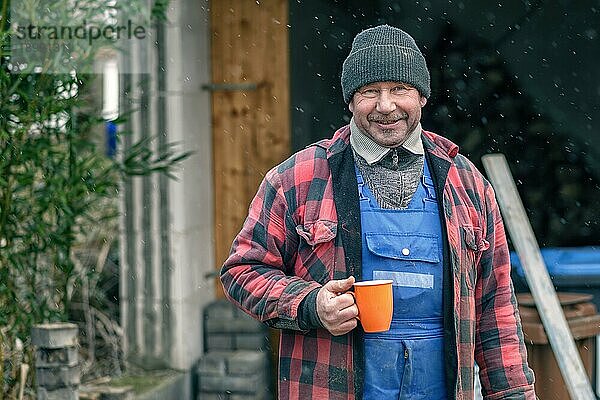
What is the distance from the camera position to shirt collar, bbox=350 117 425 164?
249cm

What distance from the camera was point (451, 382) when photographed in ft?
7.95

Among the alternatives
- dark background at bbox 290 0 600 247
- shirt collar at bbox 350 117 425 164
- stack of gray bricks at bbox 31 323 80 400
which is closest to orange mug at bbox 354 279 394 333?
shirt collar at bbox 350 117 425 164

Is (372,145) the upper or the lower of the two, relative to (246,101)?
lower

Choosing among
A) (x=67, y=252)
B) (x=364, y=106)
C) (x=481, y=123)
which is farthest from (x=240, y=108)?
(x=364, y=106)

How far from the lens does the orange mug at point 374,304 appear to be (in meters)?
2.23

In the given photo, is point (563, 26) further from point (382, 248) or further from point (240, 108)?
point (382, 248)

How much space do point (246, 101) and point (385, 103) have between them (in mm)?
3460

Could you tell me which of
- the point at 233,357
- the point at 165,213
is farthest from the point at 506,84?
the point at 233,357

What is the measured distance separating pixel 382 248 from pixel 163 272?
3273 mm

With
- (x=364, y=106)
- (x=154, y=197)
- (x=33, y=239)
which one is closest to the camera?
(x=364, y=106)

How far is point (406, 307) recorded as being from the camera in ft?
7.91

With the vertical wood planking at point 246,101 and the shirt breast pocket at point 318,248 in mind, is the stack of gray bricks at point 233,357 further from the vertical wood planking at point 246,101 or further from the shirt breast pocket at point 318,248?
the shirt breast pocket at point 318,248

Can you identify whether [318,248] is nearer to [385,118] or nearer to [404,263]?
[404,263]

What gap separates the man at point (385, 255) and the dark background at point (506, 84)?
3.14 m
